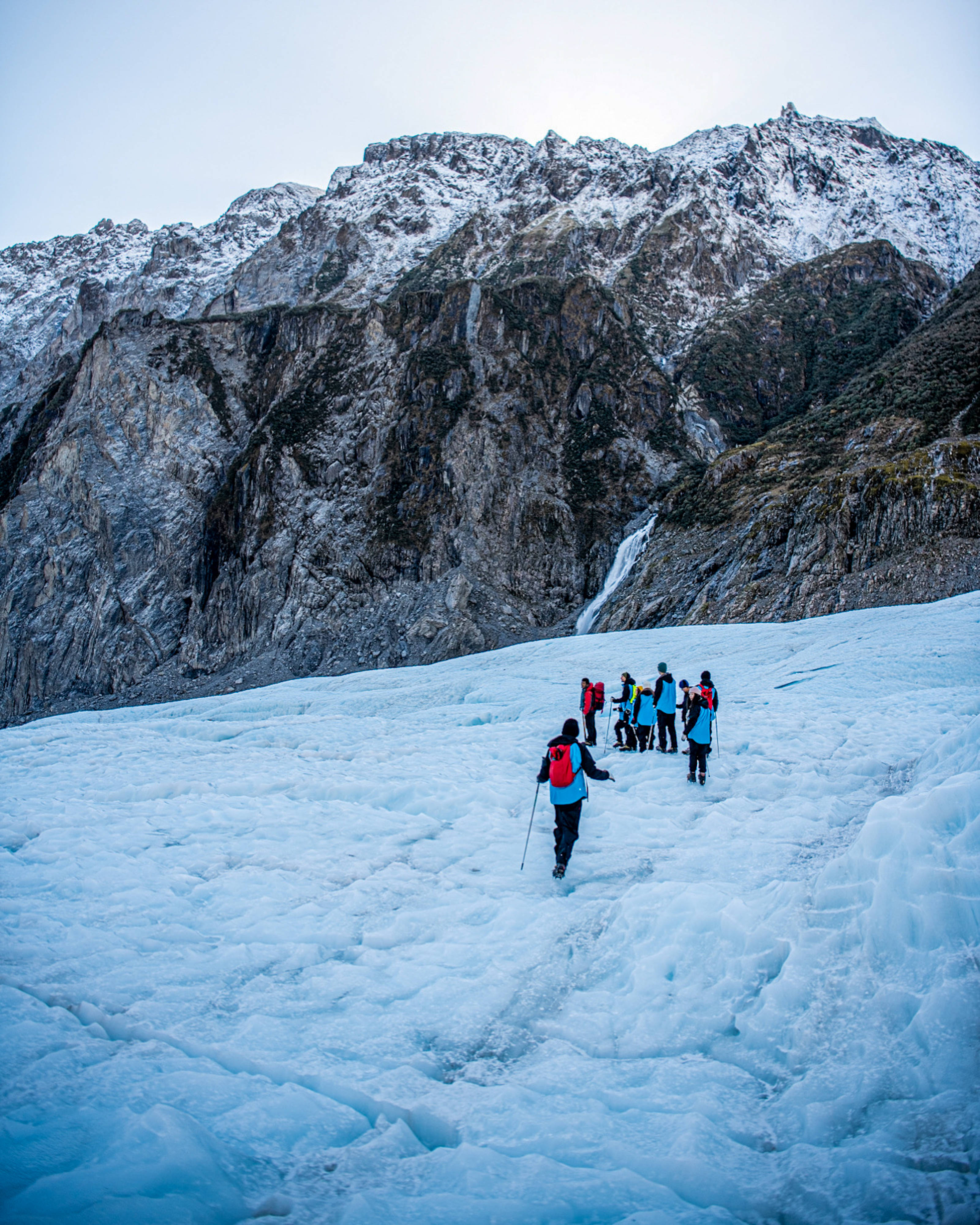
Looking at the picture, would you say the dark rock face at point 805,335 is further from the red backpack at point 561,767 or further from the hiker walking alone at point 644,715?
the red backpack at point 561,767

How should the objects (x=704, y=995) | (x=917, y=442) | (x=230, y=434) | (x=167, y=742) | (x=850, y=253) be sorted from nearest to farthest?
(x=704, y=995) → (x=167, y=742) → (x=917, y=442) → (x=230, y=434) → (x=850, y=253)

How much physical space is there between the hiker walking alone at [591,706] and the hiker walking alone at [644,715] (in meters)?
0.94

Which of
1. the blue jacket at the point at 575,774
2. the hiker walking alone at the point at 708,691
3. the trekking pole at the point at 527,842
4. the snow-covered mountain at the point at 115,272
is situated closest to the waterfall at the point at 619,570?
the hiker walking alone at the point at 708,691

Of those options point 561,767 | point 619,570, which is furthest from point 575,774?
point 619,570

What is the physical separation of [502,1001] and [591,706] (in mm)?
7990

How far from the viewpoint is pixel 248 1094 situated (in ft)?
12.2

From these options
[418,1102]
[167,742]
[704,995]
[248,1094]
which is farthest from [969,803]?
[167,742]

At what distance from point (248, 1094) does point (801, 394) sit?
70194 mm

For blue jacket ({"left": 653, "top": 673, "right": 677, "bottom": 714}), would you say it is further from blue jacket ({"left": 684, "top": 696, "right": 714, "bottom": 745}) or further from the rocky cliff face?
the rocky cliff face

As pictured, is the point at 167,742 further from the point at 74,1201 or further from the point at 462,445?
the point at 462,445

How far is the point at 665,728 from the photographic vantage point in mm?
11203

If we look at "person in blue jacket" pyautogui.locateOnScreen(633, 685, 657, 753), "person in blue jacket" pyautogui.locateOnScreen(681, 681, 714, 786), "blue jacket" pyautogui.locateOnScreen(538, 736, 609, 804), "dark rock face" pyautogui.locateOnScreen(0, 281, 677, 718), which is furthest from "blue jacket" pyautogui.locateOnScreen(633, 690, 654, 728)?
"dark rock face" pyautogui.locateOnScreen(0, 281, 677, 718)

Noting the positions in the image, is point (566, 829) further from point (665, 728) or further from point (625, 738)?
point (625, 738)

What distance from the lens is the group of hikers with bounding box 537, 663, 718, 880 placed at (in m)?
6.66
